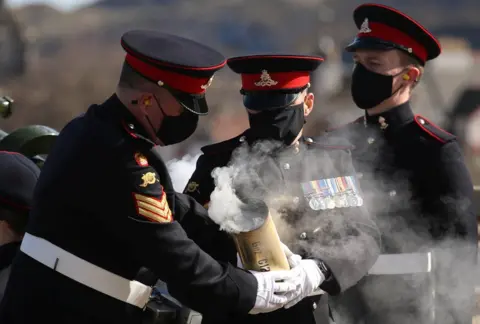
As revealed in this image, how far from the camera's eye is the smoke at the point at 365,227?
4328 millimetres

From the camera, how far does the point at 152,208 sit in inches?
144

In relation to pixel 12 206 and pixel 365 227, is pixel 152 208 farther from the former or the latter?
pixel 365 227

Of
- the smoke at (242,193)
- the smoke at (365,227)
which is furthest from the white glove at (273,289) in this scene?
the smoke at (365,227)

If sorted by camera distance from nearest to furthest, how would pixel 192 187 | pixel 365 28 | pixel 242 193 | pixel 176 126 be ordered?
pixel 176 126, pixel 242 193, pixel 192 187, pixel 365 28

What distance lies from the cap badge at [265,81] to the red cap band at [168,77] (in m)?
0.73

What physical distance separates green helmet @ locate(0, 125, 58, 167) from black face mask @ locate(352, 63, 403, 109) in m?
1.86

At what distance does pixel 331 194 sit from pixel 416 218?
82cm

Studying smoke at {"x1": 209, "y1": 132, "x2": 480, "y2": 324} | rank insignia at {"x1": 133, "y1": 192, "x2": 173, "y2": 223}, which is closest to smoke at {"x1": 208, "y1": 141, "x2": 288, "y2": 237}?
smoke at {"x1": 209, "y1": 132, "x2": 480, "y2": 324}

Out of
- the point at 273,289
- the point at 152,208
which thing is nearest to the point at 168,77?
the point at 152,208

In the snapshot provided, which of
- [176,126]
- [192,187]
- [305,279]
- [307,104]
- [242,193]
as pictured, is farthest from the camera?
[307,104]

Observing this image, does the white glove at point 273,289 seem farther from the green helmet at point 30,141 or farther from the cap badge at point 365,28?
the green helmet at point 30,141

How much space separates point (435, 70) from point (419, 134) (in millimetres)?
41426

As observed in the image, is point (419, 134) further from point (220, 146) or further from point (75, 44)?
point (75, 44)

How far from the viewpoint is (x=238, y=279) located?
12.6 ft
